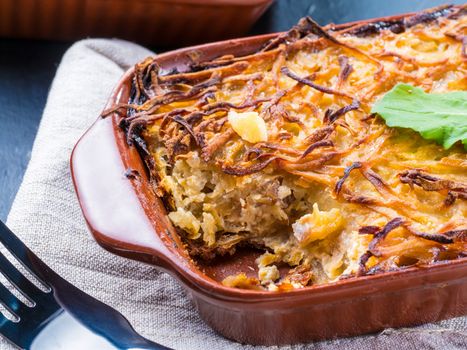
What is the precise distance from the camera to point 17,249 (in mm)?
2295

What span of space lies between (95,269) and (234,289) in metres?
0.72

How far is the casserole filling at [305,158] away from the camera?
2189 millimetres

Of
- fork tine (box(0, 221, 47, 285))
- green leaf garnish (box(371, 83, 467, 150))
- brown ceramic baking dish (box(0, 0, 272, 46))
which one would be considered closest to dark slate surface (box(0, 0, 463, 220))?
brown ceramic baking dish (box(0, 0, 272, 46))

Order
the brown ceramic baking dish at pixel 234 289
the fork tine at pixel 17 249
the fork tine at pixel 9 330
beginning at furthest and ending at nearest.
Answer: the fork tine at pixel 17 249, the fork tine at pixel 9 330, the brown ceramic baking dish at pixel 234 289

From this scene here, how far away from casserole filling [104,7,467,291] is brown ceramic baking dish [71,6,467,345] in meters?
0.05

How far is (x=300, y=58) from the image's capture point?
105 inches

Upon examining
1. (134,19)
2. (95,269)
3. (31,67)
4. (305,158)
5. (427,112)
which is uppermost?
(427,112)

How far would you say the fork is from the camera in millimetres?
2193

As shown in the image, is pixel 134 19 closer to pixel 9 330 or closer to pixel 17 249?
pixel 17 249

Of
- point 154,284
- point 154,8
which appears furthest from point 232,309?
point 154,8

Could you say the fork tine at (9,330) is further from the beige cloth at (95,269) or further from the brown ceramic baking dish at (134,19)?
the brown ceramic baking dish at (134,19)

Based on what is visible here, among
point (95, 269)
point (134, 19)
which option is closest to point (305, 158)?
point (95, 269)

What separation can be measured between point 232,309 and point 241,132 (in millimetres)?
574

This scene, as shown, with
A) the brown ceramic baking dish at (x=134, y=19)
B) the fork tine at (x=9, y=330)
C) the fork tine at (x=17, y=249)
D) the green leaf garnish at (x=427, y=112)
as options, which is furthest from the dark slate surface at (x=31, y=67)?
the green leaf garnish at (x=427, y=112)
